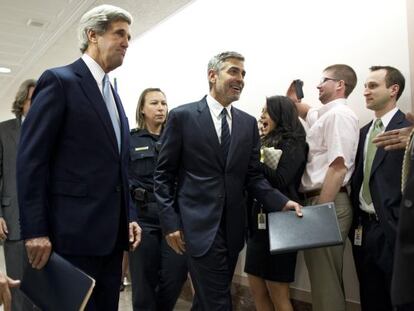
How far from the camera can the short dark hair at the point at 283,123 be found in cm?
263

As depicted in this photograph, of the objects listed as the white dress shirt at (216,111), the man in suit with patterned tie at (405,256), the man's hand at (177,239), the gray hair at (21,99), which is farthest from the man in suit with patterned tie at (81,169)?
the gray hair at (21,99)

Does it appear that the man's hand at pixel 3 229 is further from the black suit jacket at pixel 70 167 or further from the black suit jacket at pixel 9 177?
the black suit jacket at pixel 70 167

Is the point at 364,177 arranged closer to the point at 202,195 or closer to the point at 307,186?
the point at 307,186

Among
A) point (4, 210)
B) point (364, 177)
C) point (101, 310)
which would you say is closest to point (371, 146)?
point (364, 177)

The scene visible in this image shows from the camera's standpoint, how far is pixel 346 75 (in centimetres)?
271

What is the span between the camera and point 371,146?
244 cm

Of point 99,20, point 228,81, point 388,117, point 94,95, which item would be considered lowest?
point 388,117

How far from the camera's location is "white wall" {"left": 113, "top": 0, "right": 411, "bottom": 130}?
269cm

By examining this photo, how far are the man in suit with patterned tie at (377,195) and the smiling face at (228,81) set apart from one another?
2.76 feet

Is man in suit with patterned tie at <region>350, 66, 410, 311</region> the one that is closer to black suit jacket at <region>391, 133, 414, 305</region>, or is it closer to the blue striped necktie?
black suit jacket at <region>391, 133, 414, 305</region>

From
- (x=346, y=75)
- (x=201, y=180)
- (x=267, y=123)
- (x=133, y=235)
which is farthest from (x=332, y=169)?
(x=133, y=235)

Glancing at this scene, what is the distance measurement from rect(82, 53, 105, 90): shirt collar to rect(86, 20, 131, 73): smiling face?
3 cm

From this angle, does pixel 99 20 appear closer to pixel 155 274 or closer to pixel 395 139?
pixel 395 139

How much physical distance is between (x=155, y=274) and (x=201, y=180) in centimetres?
117
